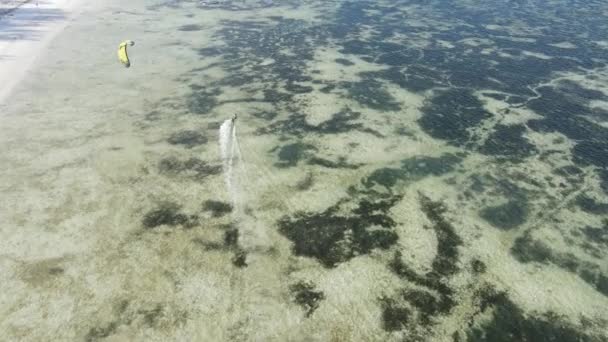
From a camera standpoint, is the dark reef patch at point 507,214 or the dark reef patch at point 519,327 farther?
the dark reef patch at point 507,214

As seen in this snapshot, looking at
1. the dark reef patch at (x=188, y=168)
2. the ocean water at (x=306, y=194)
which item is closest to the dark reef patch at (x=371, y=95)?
the ocean water at (x=306, y=194)

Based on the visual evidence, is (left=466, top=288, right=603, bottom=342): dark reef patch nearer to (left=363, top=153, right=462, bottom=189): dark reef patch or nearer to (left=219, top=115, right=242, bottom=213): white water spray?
(left=363, top=153, right=462, bottom=189): dark reef patch

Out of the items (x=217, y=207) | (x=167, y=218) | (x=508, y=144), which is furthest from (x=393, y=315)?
(x=508, y=144)

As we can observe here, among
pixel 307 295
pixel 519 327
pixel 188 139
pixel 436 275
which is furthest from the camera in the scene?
pixel 188 139

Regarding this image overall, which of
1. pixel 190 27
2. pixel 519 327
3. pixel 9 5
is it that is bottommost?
pixel 519 327

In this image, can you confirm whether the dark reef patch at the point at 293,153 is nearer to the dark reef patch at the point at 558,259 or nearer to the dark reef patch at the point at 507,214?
the dark reef patch at the point at 507,214

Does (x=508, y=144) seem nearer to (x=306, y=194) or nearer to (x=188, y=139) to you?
(x=306, y=194)
